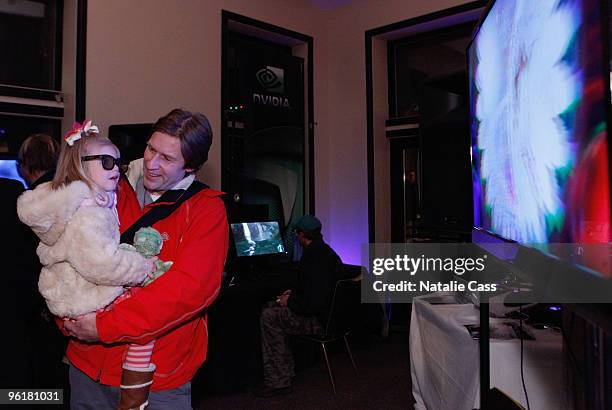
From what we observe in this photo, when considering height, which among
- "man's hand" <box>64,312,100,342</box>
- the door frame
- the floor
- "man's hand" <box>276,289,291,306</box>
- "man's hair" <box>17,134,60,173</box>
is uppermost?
the door frame

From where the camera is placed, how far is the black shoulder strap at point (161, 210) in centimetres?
147

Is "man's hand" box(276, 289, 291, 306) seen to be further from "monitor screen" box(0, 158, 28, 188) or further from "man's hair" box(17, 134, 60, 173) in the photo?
"monitor screen" box(0, 158, 28, 188)

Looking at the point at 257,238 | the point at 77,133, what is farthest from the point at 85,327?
the point at 257,238

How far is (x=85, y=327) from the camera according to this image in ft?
4.30

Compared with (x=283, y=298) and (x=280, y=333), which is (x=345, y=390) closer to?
(x=280, y=333)

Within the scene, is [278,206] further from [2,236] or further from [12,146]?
[2,236]

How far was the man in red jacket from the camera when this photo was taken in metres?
1.30

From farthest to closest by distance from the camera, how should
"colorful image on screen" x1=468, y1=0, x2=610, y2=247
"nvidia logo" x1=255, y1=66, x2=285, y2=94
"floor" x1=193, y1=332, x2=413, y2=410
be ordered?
"nvidia logo" x1=255, y1=66, x2=285, y2=94, "floor" x1=193, y1=332, x2=413, y2=410, "colorful image on screen" x1=468, y1=0, x2=610, y2=247

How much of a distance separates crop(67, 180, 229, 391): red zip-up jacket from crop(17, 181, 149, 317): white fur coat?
7 centimetres

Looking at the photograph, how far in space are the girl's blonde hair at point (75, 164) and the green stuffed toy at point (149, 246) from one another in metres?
0.19

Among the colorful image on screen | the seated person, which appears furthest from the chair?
the colorful image on screen

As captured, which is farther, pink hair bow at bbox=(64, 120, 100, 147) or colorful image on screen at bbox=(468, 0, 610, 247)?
pink hair bow at bbox=(64, 120, 100, 147)

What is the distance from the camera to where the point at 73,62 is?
3.76 meters

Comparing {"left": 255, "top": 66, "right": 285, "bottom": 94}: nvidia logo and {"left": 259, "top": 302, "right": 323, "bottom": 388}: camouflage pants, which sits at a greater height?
{"left": 255, "top": 66, "right": 285, "bottom": 94}: nvidia logo
